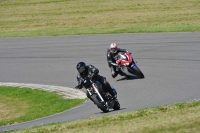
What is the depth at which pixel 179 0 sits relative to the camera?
1674 inches

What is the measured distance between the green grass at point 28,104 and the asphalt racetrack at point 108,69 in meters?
1.08

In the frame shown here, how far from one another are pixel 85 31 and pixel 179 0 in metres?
10.8

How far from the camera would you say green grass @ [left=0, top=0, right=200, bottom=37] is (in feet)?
114

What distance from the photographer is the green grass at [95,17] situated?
34791 millimetres

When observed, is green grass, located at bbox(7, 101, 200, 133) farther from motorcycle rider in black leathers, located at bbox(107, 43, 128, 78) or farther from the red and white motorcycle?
motorcycle rider in black leathers, located at bbox(107, 43, 128, 78)

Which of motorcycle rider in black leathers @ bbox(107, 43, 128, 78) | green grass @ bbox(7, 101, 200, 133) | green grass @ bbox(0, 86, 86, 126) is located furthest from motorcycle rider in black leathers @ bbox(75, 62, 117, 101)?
motorcycle rider in black leathers @ bbox(107, 43, 128, 78)

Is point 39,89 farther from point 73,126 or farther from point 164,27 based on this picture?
point 164,27

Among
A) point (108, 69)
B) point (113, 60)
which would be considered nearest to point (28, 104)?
point (113, 60)

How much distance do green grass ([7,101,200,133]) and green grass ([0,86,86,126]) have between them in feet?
17.9

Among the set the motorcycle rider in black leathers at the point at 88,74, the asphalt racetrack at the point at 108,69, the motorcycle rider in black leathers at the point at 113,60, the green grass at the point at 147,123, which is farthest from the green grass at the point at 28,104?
the green grass at the point at 147,123

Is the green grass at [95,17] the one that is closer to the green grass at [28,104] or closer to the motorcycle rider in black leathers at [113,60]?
the motorcycle rider in black leathers at [113,60]

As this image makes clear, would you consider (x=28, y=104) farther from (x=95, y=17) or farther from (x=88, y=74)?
(x=95, y=17)

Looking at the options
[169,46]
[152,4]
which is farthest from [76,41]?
[152,4]

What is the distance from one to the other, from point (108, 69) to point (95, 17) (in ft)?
57.9
